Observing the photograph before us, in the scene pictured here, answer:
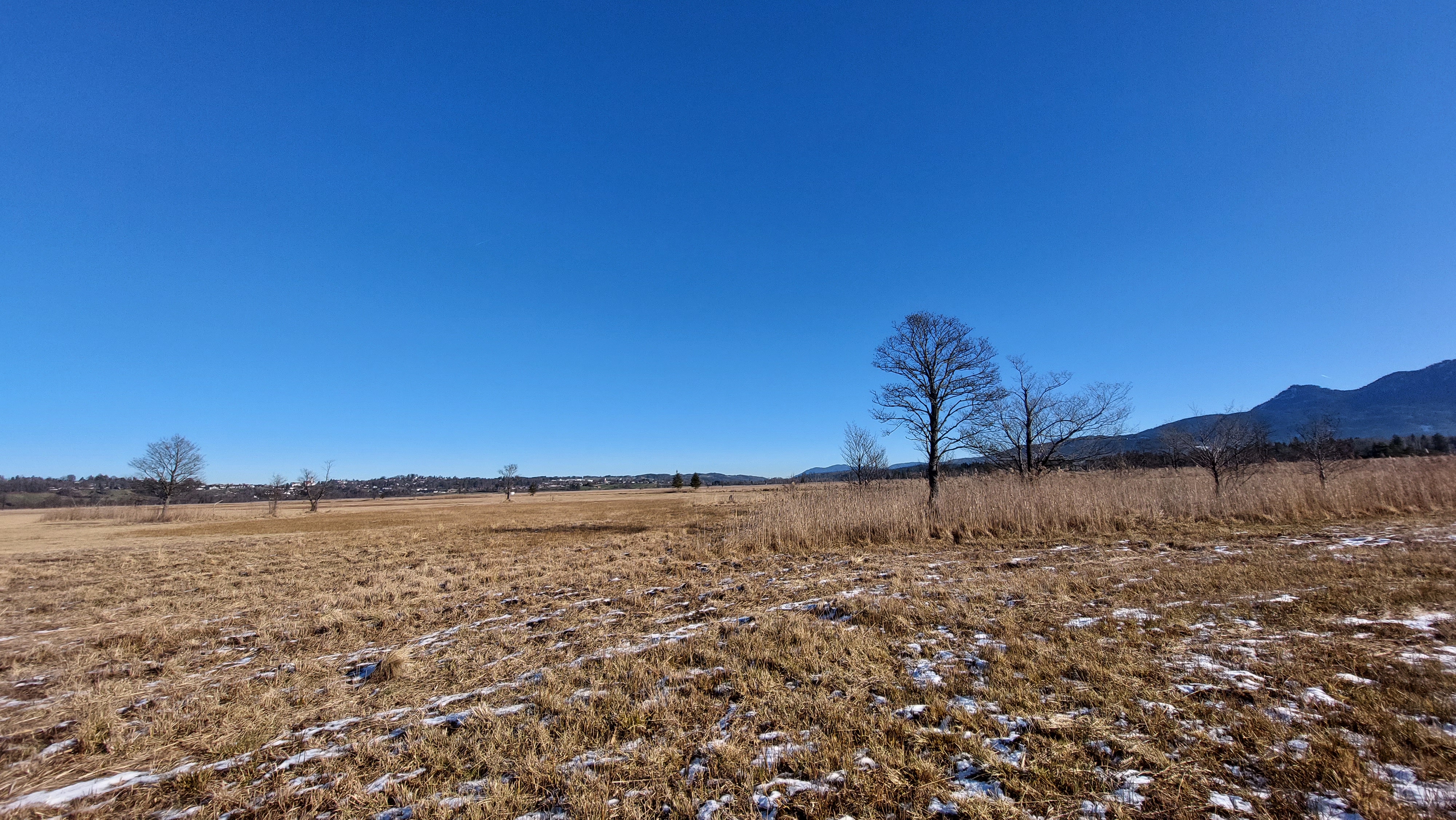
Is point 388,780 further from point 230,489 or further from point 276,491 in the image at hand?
point 230,489

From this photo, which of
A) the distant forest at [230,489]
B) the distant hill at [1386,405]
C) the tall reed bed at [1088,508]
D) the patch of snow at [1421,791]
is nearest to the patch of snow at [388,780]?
the patch of snow at [1421,791]

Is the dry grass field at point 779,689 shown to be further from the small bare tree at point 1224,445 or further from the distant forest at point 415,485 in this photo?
the distant forest at point 415,485

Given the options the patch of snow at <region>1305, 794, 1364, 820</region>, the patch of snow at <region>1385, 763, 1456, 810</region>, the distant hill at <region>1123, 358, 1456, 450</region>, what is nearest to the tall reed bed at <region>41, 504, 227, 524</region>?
the patch of snow at <region>1305, 794, 1364, 820</region>

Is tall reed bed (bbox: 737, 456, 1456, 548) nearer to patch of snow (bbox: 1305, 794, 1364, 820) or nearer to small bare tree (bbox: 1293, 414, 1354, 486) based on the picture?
small bare tree (bbox: 1293, 414, 1354, 486)

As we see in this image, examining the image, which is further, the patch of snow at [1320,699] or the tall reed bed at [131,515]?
the tall reed bed at [131,515]

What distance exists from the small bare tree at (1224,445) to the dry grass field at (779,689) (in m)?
6.83

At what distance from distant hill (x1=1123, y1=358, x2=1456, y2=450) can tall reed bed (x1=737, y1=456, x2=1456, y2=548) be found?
12969cm

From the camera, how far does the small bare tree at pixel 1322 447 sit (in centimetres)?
1698

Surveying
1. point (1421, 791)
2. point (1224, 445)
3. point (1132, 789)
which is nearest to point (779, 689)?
point (1132, 789)

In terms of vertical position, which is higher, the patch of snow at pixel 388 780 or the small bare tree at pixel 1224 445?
the small bare tree at pixel 1224 445

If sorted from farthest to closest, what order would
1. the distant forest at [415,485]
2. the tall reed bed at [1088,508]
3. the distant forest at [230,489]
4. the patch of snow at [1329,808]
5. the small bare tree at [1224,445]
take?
the distant forest at [230,489] < the distant forest at [415,485] < the small bare tree at [1224,445] < the tall reed bed at [1088,508] < the patch of snow at [1329,808]

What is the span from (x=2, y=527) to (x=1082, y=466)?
2731 inches

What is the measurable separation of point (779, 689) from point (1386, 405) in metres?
262

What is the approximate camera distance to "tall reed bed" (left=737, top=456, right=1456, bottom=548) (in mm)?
12445
